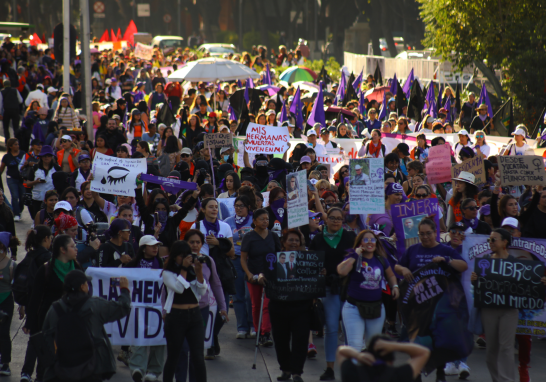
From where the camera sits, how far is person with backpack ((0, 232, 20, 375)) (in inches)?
280

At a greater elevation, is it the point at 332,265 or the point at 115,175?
the point at 115,175

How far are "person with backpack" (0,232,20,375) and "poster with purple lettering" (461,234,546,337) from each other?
434 cm

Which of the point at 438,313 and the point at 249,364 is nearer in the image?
the point at 438,313

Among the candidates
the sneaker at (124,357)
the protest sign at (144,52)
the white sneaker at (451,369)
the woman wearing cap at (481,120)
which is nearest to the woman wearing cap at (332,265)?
the white sneaker at (451,369)

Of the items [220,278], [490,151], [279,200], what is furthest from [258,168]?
[490,151]

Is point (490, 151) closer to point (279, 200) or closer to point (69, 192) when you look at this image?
point (279, 200)

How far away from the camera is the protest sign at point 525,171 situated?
9.32m

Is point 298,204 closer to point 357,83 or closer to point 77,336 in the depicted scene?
point 77,336

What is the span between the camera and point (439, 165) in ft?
36.3

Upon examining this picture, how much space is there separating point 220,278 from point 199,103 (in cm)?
1169

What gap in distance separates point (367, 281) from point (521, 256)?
1548 mm

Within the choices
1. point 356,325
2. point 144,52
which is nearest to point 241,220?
point 356,325

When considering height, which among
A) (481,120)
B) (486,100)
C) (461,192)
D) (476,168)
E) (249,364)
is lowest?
(249,364)

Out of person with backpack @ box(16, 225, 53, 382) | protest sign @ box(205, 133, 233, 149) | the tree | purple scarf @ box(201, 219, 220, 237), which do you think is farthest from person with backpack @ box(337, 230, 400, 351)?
the tree
